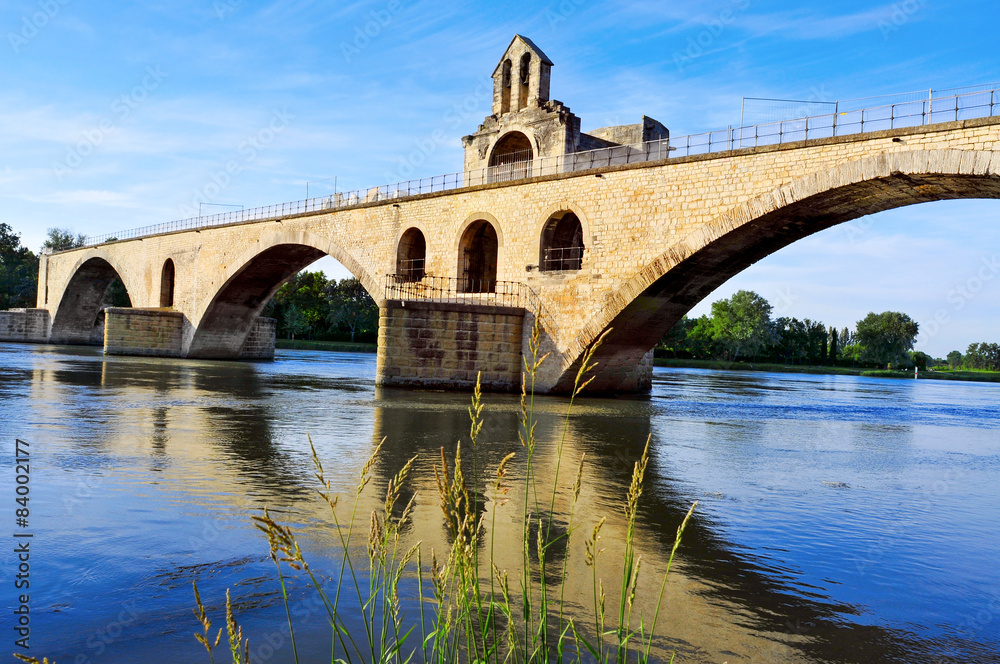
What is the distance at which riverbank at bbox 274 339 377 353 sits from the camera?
2482 inches

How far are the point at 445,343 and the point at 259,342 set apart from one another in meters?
23.5

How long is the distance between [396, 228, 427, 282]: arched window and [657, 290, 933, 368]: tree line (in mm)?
40138

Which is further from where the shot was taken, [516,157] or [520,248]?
[516,157]

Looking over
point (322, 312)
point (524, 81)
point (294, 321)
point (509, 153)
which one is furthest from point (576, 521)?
point (322, 312)

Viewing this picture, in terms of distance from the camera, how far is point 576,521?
236 inches

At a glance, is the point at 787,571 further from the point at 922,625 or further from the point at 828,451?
the point at 828,451

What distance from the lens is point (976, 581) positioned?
494 centimetres

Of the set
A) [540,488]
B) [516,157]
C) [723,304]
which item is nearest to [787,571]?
[540,488]

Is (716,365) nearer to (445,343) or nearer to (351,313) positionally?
(351,313)

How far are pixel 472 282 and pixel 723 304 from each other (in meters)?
52.6

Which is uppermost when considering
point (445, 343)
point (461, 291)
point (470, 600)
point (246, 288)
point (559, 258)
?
point (559, 258)

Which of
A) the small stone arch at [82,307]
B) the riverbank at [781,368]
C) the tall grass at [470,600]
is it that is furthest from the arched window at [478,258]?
the small stone arch at [82,307]

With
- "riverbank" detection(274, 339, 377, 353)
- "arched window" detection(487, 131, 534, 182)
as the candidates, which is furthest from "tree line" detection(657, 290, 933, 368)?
"arched window" detection(487, 131, 534, 182)

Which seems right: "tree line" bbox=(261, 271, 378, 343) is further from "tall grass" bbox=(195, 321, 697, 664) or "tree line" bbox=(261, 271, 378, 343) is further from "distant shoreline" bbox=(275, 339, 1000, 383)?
"tall grass" bbox=(195, 321, 697, 664)
